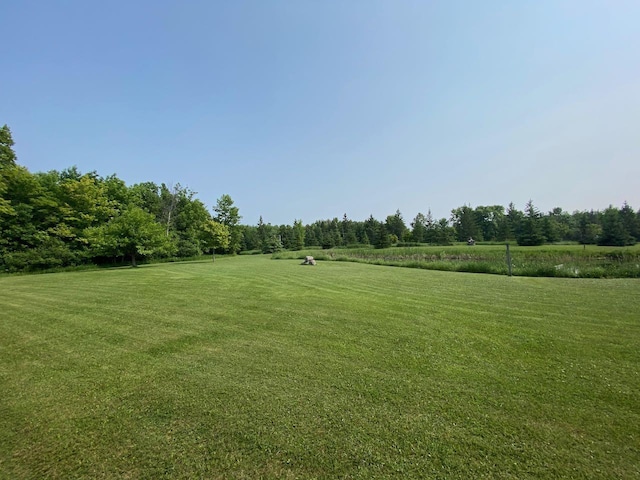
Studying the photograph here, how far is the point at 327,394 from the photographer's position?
288 centimetres

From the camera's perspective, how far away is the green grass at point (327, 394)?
6.56 ft

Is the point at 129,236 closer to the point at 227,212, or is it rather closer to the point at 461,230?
the point at 227,212

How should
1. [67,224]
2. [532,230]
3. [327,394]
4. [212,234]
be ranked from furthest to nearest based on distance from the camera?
1. [532,230]
2. [212,234]
3. [67,224]
4. [327,394]

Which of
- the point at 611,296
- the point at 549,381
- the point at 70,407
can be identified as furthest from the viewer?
the point at 611,296

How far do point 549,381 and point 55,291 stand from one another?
45.6 feet

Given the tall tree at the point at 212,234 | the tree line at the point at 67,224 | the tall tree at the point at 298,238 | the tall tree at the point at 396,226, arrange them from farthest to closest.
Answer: the tall tree at the point at 396,226 → the tall tree at the point at 298,238 → the tall tree at the point at 212,234 → the tree line at the point at 67,224

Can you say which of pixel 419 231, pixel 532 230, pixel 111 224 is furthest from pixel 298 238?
pixel 532 230

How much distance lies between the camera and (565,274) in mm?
11430

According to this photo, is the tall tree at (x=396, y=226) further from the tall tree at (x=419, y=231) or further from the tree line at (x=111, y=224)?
the tree line at (x=111, y=224)

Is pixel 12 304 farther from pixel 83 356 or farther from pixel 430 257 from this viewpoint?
pixel 430 257

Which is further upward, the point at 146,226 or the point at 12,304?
the point at 146,226

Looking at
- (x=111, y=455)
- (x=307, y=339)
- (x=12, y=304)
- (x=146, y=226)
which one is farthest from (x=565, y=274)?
(x=146, y=226)

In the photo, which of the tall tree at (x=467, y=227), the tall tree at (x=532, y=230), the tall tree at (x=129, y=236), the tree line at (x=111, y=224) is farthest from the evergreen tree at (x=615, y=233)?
the tall tree at (x=129, y=236)

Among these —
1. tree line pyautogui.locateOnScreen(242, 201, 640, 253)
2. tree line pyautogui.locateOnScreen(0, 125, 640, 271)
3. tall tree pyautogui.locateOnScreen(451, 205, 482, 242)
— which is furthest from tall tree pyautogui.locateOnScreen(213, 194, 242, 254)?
tall tree pyautogui.locateOnScreen(451, 205, 482, 242)
